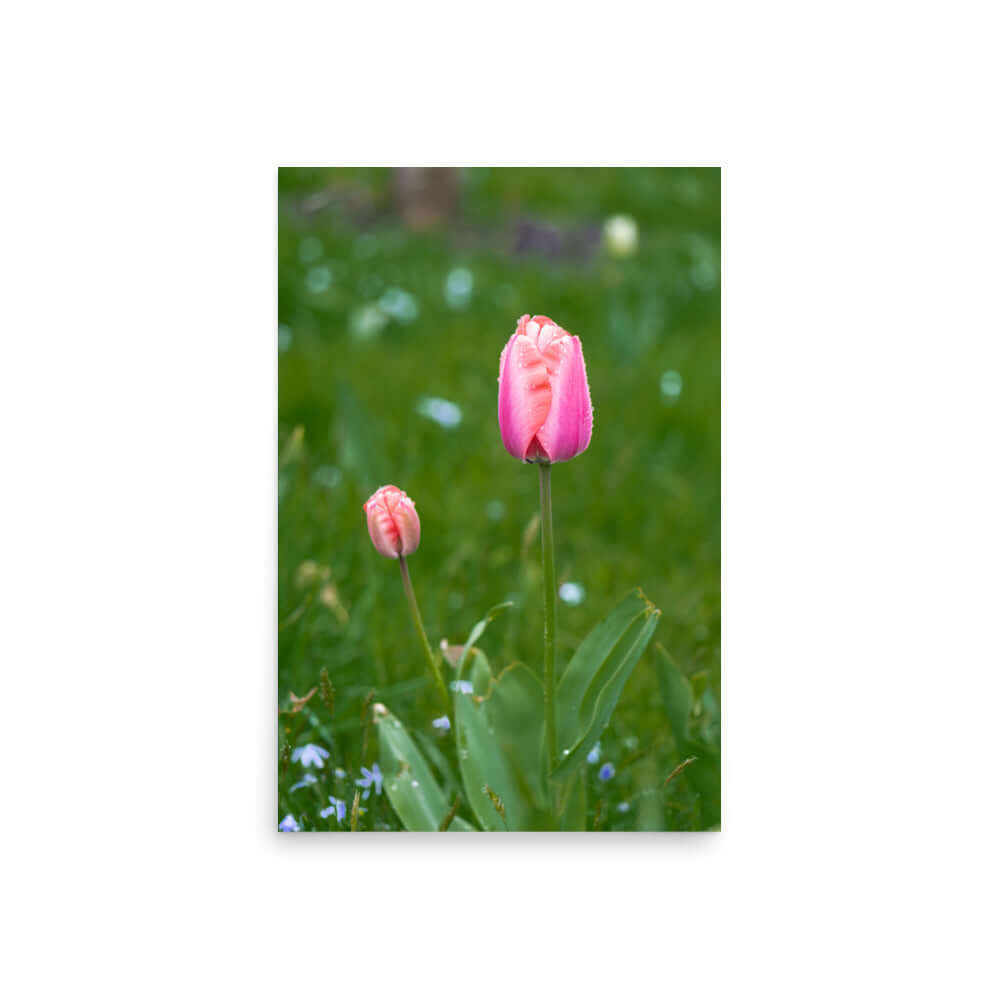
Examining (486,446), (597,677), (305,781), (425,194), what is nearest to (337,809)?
(305,781)

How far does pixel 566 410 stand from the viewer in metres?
1.14

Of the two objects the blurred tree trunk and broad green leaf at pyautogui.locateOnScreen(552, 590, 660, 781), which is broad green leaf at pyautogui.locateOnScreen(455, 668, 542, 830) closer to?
broad green leaf at pyautogui.locateOnScreen(552, 590, 660, 781)

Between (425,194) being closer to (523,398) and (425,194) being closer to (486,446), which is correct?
(486,446)

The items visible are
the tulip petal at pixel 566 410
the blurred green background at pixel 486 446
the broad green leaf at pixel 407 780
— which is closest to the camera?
the tulip petal at pixel 566 410

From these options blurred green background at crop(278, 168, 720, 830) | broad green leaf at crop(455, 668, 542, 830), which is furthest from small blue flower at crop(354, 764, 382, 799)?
broad green leaf at crop(455, 668, 542, 830)

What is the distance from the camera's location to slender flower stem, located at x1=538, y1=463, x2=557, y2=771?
3.84 feet

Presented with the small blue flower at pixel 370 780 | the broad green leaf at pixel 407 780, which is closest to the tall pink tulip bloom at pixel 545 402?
the broad green leaf at pixel 407 780

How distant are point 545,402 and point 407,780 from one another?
0.53m

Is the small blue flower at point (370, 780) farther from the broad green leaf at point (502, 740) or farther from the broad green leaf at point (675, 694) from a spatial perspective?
the broad green leaf at point (675, 694)

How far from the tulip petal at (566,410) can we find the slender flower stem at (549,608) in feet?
0.10

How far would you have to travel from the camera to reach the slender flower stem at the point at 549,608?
1.17m
